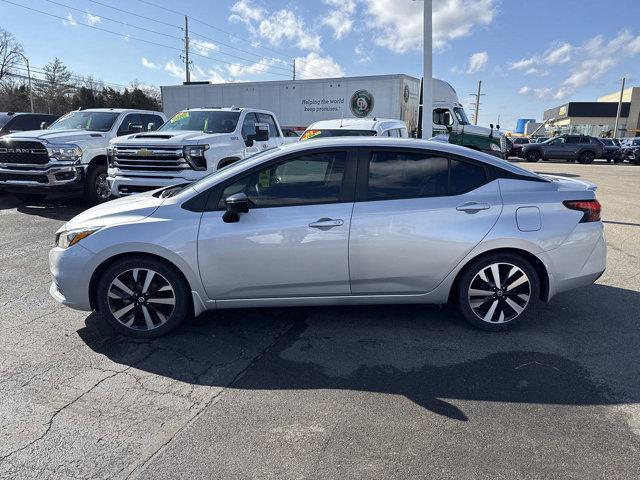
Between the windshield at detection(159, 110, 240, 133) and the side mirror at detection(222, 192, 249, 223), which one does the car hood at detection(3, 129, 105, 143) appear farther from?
the side mirror at detection(222, 192, 249, 223)

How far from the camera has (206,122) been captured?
9.50 metres

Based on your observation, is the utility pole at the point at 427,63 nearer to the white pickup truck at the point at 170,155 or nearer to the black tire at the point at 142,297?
the white pickup truck at the point at 170,155

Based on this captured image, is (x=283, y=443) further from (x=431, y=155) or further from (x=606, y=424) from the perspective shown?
(x=431, y=155)

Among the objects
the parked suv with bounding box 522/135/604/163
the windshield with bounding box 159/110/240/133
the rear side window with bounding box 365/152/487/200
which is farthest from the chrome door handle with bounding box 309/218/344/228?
the parked suv with bounding box 522/135/604/163

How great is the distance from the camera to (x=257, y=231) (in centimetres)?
369

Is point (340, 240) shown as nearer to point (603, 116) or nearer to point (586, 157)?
point (586, 157)

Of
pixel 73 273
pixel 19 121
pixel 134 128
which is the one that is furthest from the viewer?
pixel 19 121

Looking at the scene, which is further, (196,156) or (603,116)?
(603,116)

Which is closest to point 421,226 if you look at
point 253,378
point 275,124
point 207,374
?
point 253,378

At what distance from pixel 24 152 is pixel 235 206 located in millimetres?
7801

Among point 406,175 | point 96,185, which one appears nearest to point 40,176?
point 96,185

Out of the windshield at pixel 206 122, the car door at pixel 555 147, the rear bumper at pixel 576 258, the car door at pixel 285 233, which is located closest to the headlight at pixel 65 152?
the windshield at pixel 206 122

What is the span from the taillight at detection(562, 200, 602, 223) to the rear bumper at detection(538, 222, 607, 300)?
0.05 meters

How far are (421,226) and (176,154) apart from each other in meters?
5.72
